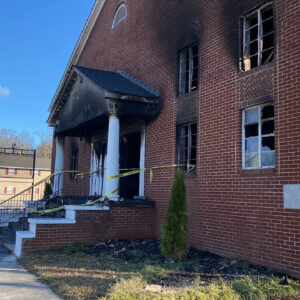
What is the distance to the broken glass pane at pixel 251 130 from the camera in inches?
311

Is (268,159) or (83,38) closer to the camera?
(268,159)

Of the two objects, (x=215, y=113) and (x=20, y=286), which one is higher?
(x=215, y=113)

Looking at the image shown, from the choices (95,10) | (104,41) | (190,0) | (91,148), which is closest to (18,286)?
(190,0)

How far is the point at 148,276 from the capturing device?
6.12m

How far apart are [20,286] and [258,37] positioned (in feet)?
22.9

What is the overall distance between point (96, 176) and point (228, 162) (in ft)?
25.6

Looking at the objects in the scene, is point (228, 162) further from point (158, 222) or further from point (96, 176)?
point (96, 176)

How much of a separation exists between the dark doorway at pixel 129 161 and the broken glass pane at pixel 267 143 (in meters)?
5.91

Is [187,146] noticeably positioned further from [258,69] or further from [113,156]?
[258,69]

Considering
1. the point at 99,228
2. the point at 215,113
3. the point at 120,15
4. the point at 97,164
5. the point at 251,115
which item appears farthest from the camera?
the point at 97,164

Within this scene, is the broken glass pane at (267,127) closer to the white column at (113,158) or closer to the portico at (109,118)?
the portico at (109,118)

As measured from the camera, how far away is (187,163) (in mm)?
9836

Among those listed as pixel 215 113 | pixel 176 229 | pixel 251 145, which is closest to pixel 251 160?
pixel 251 145

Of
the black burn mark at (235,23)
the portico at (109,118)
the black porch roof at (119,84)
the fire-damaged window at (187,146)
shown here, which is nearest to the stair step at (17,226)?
the portico at (109,118)
